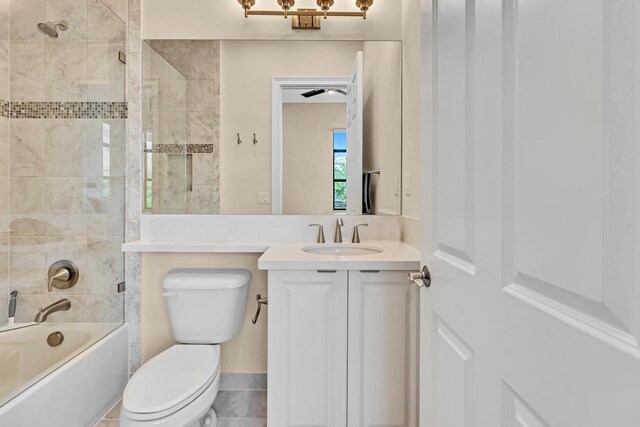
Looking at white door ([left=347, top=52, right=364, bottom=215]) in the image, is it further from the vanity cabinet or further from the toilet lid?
the toilet lid

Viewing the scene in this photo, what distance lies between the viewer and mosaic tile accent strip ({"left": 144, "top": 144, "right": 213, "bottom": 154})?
1.97 metres

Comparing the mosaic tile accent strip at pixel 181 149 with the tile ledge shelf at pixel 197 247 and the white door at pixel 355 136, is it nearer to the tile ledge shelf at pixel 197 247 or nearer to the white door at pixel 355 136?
the tile ledge shelf at pixel 197 247

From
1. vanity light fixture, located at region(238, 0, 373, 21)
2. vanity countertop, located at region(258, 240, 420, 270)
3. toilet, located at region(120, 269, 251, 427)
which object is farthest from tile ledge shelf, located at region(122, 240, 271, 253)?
vanity light fixture, located at region(238, 0, 373, 21)

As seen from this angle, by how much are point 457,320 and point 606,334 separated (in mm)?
429

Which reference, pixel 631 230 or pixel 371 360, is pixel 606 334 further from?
pixel 371 360

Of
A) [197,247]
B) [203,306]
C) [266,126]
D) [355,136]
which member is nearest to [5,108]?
[197,247]

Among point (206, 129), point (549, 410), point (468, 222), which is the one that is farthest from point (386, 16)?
point (549, 410)

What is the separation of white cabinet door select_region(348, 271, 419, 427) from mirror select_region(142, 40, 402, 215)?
2.13 ft

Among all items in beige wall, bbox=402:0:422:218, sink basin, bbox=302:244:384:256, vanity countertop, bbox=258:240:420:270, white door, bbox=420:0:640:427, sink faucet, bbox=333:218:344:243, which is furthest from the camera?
sink faucet, bbox=333:218:344:243

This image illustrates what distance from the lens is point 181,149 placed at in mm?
1973

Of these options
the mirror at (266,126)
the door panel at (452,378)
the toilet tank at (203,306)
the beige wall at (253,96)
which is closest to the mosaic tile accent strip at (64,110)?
the mirror at (266,126)

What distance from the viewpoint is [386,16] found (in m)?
1.99

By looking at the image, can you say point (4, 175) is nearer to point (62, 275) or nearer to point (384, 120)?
point (62, 275)

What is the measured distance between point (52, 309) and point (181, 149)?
100cm
